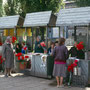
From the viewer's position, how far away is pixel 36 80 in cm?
803

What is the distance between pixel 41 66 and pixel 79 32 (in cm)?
260

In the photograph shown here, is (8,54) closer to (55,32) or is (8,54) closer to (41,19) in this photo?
(41,19)

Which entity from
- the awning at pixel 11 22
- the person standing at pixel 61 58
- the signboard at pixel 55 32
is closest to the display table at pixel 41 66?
the person standing at pixel 61 58

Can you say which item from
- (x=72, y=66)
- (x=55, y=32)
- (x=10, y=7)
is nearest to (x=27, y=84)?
(x=72, y=66)

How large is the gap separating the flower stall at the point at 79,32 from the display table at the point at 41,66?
3.30 ft

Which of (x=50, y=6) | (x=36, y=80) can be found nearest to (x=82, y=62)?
(x=36, y=80)

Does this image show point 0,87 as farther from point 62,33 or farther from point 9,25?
point 9,25

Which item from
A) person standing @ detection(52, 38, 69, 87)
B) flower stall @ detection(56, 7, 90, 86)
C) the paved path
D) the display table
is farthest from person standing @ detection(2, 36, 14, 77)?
person standing @ detection(52, 38, 69, 87)

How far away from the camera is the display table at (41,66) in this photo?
8.08 metres

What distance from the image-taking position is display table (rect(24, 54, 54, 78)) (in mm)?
8078

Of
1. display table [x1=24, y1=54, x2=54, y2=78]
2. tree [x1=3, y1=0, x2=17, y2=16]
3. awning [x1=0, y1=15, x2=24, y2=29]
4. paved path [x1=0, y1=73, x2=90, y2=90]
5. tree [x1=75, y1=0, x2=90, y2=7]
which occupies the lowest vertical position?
paved path [x1=0, y1=73, x2=90, y2=90]

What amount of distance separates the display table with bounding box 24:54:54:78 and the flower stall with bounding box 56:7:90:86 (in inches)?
39.6

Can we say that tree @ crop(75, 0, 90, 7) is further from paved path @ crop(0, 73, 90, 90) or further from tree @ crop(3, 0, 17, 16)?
paved path @ crop(0, 73, 90, 90)

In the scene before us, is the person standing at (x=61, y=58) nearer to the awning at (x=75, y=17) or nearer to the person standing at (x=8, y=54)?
the awning at (x=75, y=17)
